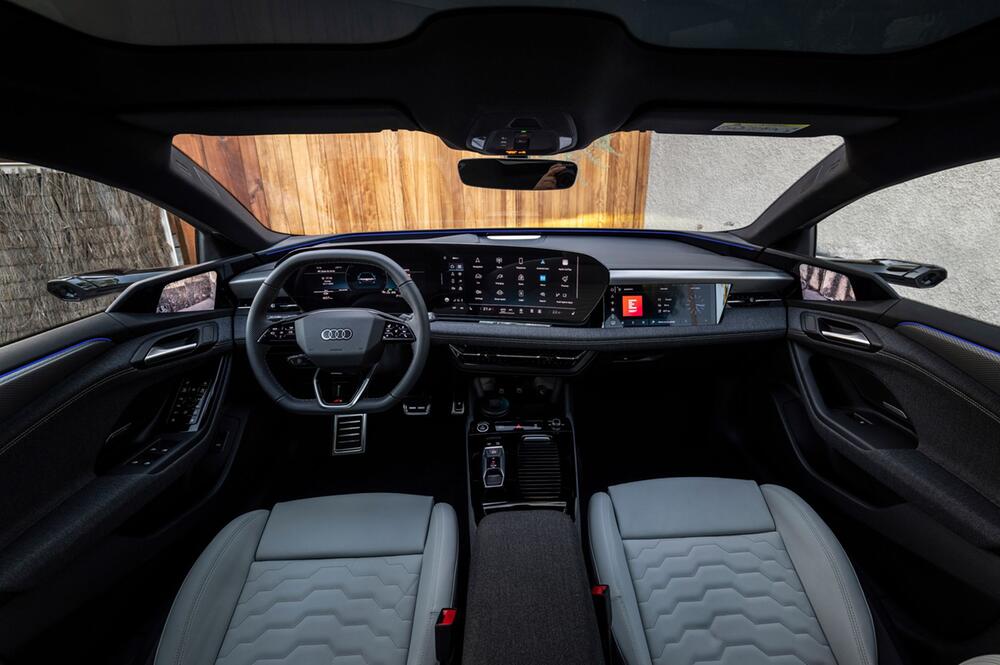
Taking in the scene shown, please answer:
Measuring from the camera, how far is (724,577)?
136 centimetres

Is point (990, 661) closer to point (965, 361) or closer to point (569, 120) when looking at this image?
point (965, 361)

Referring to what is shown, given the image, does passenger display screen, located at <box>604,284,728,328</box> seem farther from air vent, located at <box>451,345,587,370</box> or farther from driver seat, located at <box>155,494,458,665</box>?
driver seat, located at <box>155,494,458,665</box>

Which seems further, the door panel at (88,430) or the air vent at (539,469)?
the air vent at (539,469)

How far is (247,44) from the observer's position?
1.04 metres

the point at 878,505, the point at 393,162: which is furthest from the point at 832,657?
the point at 393,162

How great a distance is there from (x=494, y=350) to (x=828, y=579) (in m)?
1.32

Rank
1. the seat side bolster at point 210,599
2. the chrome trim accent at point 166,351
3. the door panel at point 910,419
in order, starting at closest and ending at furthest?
1. the seat side bolster at point 210,599
2. the door panel at point 910,419
3. the chrome trim accent at point 166,351

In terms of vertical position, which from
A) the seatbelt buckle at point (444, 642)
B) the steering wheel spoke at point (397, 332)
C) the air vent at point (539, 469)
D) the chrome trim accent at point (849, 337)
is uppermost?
the steering wheel spoke at point (397, 332)

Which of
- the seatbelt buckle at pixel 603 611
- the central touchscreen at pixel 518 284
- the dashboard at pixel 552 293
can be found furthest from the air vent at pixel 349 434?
the seatbelt buckle at pixel 603 611

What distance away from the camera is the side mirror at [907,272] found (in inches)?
59.9

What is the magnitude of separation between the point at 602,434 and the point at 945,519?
1.47 meters

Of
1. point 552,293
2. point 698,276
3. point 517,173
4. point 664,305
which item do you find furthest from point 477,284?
point 698,276

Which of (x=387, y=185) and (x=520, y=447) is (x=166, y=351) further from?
(x=520, y=447)

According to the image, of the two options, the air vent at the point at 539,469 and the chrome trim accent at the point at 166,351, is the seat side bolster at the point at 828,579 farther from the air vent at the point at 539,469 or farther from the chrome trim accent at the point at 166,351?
the chrome trim accent at the point at 166,351
